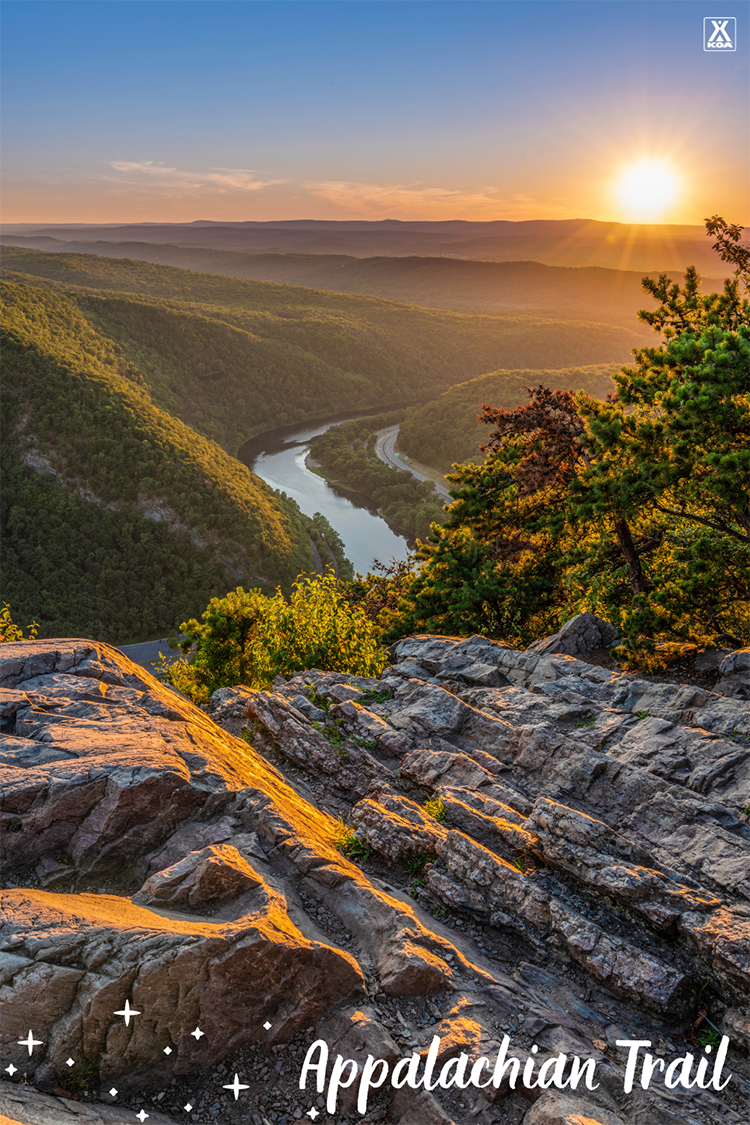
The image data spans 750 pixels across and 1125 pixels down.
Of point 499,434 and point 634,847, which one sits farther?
point 499,434

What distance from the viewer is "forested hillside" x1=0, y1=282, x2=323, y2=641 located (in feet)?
338

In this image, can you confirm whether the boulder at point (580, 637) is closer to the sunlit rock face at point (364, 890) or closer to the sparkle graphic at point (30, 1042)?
the sunlit rock face at point (364, 890)

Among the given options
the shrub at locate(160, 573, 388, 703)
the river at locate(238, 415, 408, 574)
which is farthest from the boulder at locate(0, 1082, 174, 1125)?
the river at locate(238, 415, 408, 574)

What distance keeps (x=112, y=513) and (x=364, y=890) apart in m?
118

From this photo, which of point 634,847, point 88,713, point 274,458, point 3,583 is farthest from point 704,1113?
point 274,458

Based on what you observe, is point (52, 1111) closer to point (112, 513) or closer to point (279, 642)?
point (279, 642)

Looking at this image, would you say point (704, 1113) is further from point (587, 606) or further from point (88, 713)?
point (587, 606)

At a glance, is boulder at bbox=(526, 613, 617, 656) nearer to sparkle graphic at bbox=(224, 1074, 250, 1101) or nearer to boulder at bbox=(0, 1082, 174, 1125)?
sparkle graphic at bbox=(224, 1074, 250, 1101)

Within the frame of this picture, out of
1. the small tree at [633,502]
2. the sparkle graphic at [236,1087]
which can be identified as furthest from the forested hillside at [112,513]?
the sparkle graphic at [236,1087]

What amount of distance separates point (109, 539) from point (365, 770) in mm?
109780

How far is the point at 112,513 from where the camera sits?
116438mm

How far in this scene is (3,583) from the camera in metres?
97.9

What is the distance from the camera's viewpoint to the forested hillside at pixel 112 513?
103062 millimetres

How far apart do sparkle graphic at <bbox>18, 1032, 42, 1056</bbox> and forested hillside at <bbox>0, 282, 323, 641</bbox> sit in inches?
3896
